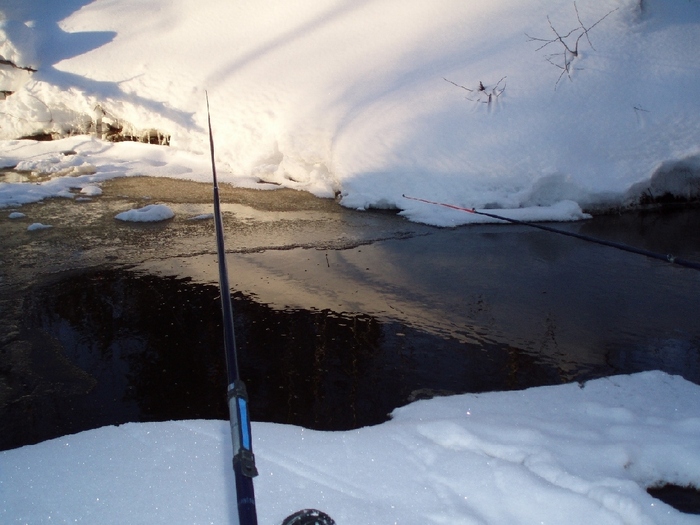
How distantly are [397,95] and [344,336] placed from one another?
5.68 meters

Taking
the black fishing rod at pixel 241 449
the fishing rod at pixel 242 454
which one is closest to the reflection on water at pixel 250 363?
the fishing rod at pixel 242 454

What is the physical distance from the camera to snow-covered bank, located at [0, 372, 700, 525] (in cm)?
182

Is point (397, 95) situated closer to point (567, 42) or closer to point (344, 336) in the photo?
point (567, 42)

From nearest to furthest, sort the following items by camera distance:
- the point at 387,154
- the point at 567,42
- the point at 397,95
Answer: the point at 387,154
the point at 397,95
the point at 567,42

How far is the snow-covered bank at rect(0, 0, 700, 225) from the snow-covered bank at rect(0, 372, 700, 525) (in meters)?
4.19

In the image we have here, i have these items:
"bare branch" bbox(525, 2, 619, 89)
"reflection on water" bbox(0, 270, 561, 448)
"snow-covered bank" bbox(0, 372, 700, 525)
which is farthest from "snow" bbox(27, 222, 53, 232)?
"bare branch" bbox(525, 2, 619, 89)

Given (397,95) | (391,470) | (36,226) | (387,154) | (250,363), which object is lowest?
(391,470)

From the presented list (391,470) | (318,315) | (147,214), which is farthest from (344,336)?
(147,214)

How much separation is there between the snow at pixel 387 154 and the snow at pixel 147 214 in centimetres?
3

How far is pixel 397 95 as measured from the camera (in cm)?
835

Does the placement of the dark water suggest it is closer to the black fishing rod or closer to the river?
the river

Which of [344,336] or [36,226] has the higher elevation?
[36,226]

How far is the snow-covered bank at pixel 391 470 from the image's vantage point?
1.82m

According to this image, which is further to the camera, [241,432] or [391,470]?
[391,470]
